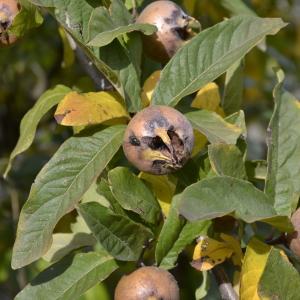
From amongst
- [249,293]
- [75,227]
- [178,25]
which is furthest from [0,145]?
[249,293]

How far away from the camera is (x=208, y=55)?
120 cm

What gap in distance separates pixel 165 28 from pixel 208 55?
0.30ft

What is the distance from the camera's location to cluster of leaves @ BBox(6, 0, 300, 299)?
1081 mm

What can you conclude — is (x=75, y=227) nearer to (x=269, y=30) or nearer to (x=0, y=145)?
(x=269, y=30)

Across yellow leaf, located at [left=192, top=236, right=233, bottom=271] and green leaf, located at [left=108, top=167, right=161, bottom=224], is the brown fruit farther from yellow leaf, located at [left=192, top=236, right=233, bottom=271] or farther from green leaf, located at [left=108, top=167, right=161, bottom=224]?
green leaf, located at [left=108, top=167, right=161, bottom=224]

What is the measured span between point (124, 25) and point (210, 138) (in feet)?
0.80

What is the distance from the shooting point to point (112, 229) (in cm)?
110

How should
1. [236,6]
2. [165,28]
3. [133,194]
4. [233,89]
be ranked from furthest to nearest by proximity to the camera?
[236,6] → [233,89] → [165,28] → [133,194]

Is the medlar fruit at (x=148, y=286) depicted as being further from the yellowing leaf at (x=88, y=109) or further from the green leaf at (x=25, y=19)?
the green leaf at (x=25, y=19)

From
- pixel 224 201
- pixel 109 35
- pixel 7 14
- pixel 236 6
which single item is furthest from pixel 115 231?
pixel 236 6

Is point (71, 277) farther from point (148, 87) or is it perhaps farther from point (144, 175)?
point (148, 87)

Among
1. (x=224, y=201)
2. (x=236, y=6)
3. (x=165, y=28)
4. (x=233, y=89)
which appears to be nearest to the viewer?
(x=224, y=201)

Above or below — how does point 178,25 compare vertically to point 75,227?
above

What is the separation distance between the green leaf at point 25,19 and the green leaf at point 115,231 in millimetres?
345
